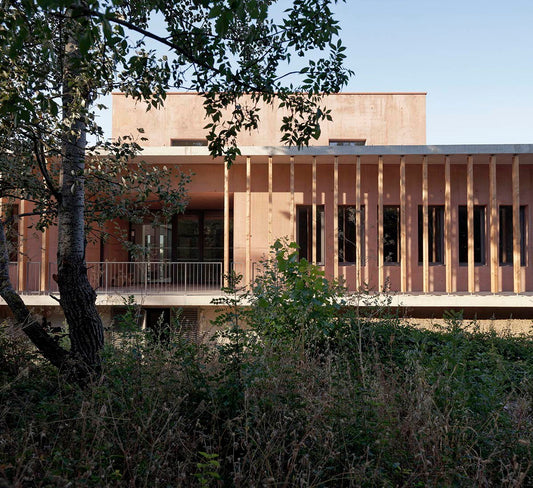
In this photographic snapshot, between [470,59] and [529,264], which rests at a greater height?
[470,59]

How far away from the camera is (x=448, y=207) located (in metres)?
11.8

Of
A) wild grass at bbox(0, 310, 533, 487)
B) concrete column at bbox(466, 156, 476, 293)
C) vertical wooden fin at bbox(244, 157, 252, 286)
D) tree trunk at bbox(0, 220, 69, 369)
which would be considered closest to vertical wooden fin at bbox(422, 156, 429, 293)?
concrete column at bbox(466, 156, 476, 293)

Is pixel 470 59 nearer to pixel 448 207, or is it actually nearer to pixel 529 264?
pixel 448 207

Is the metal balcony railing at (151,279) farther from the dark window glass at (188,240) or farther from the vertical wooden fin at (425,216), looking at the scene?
the vertical wooden fin at (425,216)

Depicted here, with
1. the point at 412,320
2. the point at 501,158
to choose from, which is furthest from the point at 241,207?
the point at 501,158

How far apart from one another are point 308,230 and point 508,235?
5.97 metres

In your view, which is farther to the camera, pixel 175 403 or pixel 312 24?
pixel 312 24

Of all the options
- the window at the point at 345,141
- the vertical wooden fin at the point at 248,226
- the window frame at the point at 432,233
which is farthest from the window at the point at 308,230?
the window at the point at 345,141

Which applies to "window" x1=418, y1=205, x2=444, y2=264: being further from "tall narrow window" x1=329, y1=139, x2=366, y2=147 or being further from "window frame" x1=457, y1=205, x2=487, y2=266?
"tall narrow window" x1=329, y1=139, x2=366, y2=147

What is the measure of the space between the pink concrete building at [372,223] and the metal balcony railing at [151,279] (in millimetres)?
67

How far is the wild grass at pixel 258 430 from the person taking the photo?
89.3 inches

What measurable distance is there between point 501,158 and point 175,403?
12.0 meters

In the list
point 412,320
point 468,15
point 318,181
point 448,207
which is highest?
point 468,15

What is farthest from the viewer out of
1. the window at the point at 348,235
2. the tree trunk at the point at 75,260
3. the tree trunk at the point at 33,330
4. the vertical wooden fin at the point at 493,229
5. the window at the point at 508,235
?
the window at the point at 508,235
